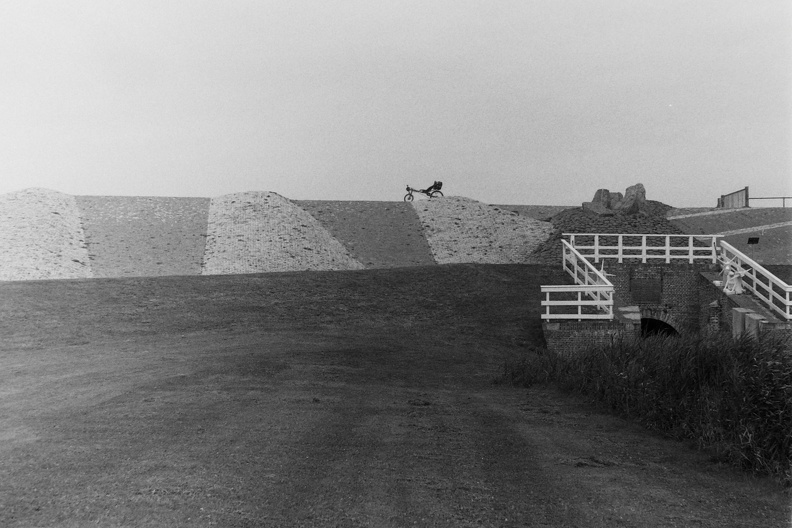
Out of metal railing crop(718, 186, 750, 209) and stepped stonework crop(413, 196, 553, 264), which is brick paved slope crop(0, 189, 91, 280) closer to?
stepped stonework crop(413, 196, 553, 264)

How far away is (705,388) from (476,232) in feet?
83.4

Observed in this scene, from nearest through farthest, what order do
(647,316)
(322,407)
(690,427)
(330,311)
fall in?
(690,427)
(322,407)
(330,311)
(647,316)

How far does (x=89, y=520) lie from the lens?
Result: 227 inches

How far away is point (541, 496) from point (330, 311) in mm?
13815

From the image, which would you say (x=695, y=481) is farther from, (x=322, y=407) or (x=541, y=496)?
(x=322, y=407)

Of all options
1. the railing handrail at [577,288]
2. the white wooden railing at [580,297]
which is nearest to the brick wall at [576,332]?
the white wooden railing at [580,297]

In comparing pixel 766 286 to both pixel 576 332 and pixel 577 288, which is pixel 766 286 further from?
pixel 576 332

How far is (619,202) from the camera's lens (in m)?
37.1

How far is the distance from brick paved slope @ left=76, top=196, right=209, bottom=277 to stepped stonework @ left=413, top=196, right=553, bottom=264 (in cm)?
1119

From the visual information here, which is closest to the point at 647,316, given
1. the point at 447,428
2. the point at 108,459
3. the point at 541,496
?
the point at 447,428

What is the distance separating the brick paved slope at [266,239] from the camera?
28.7 meters

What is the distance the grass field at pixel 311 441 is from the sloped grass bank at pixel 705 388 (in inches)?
14.5

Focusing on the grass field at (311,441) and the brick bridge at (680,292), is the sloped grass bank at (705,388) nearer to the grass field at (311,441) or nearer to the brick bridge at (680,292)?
the grass field at (311,441)

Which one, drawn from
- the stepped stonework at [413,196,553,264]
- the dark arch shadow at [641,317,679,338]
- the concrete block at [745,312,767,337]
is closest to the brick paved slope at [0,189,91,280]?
the stepped stonework at [413,196,553,264]
